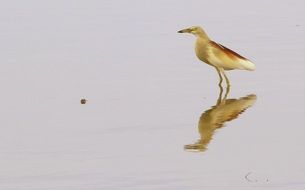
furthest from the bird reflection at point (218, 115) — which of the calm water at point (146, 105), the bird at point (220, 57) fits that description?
the bird at point (220, 57)

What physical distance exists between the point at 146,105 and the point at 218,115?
861 millimetres

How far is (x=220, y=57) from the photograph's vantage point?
11219 millimetres

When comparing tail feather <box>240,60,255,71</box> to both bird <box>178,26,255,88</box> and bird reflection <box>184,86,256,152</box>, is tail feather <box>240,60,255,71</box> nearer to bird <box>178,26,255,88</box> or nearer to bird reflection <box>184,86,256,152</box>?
bird <box>178,26,255,88</box>

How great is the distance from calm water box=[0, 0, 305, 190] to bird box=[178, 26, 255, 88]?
20 cm

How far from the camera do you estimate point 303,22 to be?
16031 millimetres

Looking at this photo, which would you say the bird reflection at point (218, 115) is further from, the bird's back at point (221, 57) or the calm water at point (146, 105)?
the bird's back at point (221, 57)

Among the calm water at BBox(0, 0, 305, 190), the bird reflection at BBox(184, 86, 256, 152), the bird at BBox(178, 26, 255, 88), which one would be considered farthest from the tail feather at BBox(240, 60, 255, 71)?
the bird reflection at BBox(184, 86, 256, 152)

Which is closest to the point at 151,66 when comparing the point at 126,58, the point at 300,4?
the point at 126,58

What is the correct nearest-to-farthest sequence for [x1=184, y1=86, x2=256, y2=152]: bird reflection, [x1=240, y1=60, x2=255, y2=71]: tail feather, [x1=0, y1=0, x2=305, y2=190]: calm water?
[x1=0, y1=0, x2=305, y2=190]: calm water < [x1=184, y1=86, x2=256, y2=152]: bird reflection < [x1=240, y1=60, x2=255, y2=71]: tail feather

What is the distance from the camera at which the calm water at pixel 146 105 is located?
7.18 meters

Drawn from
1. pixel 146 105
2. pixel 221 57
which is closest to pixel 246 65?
pixel 221 57

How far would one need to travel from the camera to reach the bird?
1117 cm

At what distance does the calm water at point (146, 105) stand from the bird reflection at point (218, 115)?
0.01 m

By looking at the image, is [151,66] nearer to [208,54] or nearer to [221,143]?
[208,54]
